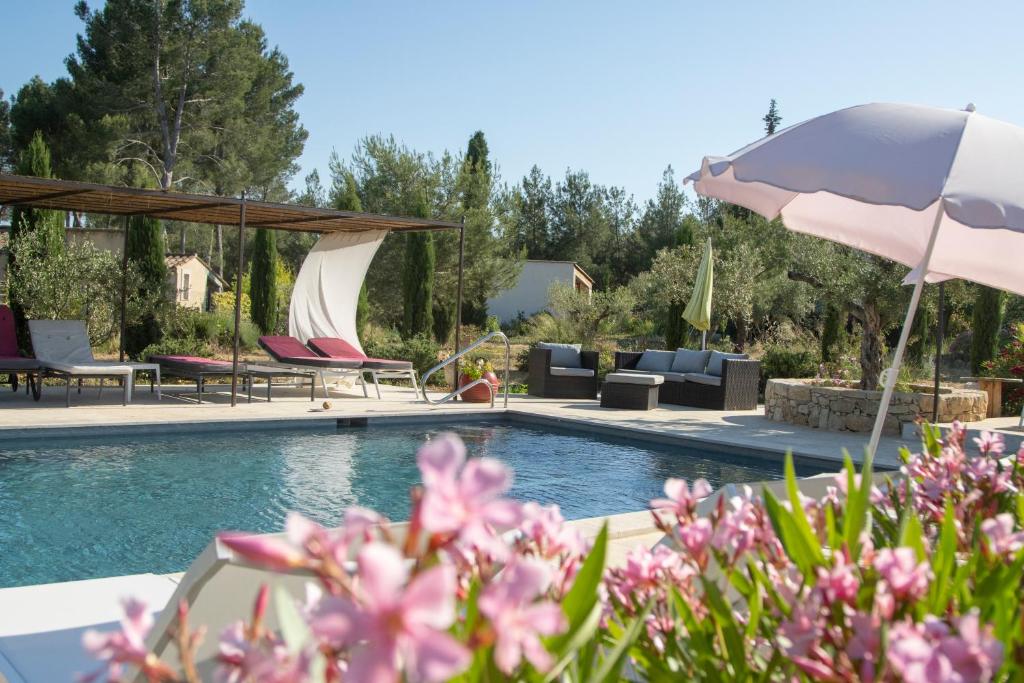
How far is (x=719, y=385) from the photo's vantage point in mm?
13305

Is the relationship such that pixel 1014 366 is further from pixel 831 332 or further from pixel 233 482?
pixel 233 482

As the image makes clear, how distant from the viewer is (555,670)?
0.90m

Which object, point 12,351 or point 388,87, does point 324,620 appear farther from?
point 388,87

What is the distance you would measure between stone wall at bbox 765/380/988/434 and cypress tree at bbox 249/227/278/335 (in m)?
12.1

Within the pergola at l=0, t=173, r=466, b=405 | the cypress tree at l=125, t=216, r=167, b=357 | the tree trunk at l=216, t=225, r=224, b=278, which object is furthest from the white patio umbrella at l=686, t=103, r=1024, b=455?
the tree trunk at l=216, t=225, r=224, b=278

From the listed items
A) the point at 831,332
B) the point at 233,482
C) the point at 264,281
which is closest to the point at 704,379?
the point at 831,332

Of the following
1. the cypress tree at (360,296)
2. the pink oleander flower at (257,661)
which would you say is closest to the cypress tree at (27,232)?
the cypress tree at (360,296)

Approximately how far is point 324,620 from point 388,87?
1796 centimetres

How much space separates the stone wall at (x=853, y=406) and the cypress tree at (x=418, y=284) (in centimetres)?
988

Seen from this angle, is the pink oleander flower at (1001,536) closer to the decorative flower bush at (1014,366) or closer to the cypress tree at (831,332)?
the decorative flower bush at (1014,366)

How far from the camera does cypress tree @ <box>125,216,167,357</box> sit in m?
16.8

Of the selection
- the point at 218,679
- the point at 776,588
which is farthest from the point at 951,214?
the point at 218,679

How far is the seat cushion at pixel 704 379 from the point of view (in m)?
13.3

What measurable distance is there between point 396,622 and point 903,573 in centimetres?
60
